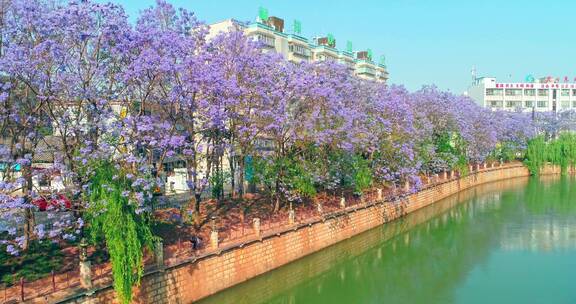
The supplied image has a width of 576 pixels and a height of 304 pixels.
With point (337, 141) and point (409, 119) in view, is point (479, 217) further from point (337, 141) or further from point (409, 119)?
point (337, 141)

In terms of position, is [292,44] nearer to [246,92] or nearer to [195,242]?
[246,92]

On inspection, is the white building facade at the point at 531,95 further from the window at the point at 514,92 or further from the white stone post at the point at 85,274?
the white stone post at the point at 85,274

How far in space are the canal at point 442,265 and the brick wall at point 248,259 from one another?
40 cm

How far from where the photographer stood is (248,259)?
18.0m

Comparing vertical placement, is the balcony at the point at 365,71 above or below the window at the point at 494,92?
above

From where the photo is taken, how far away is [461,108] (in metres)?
41.1

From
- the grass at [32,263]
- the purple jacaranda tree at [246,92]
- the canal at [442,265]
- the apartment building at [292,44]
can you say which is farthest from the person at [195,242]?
the apartment building at [292,44]

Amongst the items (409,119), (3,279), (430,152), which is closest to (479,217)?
(430,152)

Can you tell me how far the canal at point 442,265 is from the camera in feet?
58.9

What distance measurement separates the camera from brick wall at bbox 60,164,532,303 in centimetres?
1443

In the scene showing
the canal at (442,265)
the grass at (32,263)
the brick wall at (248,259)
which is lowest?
the canal at (442,265)

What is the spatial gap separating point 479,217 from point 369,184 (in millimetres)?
10658

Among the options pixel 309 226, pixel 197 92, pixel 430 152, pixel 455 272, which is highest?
pixel 197 92

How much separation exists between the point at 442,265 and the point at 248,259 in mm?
9584
